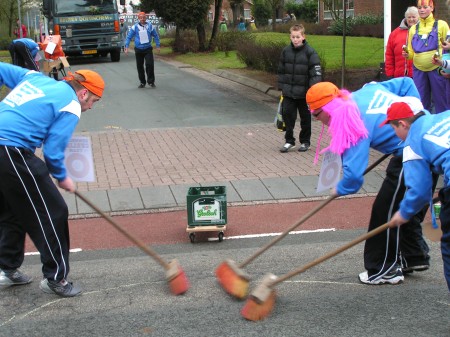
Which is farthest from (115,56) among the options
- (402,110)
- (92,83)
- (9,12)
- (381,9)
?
(9,12)

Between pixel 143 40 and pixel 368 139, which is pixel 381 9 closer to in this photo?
pixel 143 40

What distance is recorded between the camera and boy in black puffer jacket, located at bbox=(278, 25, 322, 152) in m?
9.09

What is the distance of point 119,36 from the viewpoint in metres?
23.2

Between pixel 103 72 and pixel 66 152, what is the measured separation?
1621 centimetres

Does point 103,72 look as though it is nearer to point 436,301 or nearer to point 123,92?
point 123,92

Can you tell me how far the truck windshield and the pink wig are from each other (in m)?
19.1

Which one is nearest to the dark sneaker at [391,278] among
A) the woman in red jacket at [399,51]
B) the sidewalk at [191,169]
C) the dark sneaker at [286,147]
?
the sidewalk at [191,169]

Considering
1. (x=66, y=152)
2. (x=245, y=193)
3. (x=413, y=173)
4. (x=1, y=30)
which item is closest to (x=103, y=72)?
(x=245, y=193)

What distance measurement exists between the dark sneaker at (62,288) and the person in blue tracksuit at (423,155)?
2411 millimetres

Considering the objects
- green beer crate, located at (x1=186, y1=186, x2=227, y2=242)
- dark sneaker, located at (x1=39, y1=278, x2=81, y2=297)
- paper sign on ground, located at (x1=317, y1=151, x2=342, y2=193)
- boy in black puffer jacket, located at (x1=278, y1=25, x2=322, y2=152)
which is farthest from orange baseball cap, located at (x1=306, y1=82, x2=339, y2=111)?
boy in black puffer jacket, located at (x1=278, y1=25, x2=322, y2=152)

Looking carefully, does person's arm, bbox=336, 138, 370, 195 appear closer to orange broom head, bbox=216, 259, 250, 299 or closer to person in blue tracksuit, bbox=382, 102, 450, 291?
person in blue tracksuit, bbox=382, 102, 450, 291

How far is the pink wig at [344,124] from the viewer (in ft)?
14.4

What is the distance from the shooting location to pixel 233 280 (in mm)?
4750

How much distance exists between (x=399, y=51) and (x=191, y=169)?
3.76 meters
